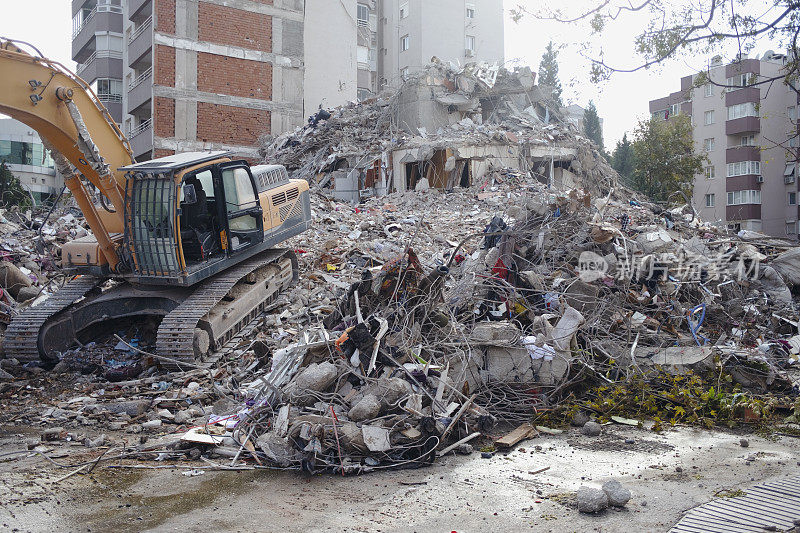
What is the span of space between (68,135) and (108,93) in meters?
27.3

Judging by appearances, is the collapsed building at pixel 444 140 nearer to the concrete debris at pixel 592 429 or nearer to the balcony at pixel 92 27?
the balcony at pixel 92 27

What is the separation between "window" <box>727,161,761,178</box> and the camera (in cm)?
3525

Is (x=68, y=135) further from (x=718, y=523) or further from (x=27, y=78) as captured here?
(x=718, y=523)

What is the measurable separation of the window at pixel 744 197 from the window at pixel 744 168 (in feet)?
3.13

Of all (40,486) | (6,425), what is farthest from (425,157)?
(40,486)

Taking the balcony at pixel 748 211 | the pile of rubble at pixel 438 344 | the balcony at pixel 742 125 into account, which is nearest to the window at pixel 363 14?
the balcony at pixel 742 125

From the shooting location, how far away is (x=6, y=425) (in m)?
6.93

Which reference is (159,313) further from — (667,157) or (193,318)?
(667,157)

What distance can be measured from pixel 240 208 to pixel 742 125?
3291 cm

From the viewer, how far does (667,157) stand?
90.8 ft

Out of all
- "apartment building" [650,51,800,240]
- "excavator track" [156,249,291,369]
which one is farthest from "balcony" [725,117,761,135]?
"excavator track" [156,249,291,369]

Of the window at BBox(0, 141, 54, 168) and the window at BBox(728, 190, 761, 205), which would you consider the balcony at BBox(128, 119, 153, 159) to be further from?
the window at BBox(728, 190, 761, 205)

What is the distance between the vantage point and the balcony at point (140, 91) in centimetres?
2536

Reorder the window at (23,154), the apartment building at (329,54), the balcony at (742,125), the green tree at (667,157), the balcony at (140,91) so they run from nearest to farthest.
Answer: the balcony at (140,91) < the green tree at (667,157) < the apartment building at (329,54) < the balcony at (742,125) < the window at (23,154)
